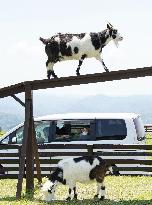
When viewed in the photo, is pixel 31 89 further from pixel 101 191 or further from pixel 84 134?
pixel 84 134

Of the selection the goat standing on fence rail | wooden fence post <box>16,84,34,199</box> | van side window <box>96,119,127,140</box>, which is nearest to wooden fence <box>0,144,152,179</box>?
van side window <box>96,119,127,140</box>

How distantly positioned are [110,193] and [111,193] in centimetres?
3

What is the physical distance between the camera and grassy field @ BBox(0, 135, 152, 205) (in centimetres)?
1369

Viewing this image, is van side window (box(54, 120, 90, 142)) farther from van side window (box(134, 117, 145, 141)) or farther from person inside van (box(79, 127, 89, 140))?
van side window (box(134, 117, 145, 141))

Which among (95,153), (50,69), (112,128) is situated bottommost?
(95,153)

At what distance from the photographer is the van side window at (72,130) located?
1930 centimetres

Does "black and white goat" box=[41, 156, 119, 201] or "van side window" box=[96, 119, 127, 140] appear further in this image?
"van side window" box=[96, 119, 127, 140]

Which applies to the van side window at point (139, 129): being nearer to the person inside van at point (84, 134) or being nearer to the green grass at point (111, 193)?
the green grass at point (111, 193)

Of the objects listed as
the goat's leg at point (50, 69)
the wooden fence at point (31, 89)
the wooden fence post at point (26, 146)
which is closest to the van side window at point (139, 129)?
the wooden fence at point (31, 89)

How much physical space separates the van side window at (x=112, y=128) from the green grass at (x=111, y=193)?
1586mm

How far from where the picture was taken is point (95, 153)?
60.8 ft

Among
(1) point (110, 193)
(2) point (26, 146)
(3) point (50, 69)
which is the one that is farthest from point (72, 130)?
(3) point (50, 69)

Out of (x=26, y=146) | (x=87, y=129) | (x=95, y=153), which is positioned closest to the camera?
(x=26, y=146)

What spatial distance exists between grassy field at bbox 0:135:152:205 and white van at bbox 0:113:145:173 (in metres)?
1.58
